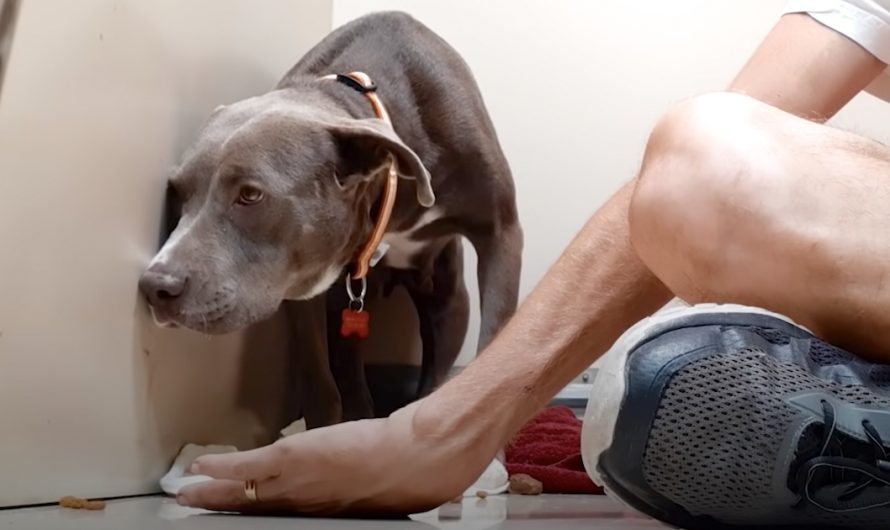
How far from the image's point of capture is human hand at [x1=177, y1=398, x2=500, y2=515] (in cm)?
86

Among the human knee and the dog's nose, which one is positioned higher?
the human knee

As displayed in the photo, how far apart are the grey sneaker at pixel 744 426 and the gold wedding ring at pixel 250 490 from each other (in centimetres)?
38

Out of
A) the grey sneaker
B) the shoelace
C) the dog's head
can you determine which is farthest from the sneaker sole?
the dog's head

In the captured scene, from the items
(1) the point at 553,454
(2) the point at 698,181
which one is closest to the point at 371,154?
(1) the point at 553,454

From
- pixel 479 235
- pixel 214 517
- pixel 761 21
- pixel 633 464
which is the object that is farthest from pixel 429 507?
pixel 761 21

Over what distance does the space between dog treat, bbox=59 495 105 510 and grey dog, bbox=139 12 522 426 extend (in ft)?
0.82

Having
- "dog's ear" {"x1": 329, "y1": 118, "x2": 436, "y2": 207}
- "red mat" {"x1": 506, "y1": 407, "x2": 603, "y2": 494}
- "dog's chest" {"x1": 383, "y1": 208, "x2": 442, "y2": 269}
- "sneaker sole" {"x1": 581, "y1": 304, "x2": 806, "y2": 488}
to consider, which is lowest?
"red mat" {"x1": 506, "y1": 407, "x2": 603, "y2": 494}

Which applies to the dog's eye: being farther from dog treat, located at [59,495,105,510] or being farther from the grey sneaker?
the grey sneaker

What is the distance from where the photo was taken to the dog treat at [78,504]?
94cm

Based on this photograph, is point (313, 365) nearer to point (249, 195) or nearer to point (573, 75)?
point (249, 195)

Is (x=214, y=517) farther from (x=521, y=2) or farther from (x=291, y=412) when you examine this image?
(x=521, y=2)

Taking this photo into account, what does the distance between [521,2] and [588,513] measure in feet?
4.31

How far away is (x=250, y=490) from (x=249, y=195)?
0.45 meters

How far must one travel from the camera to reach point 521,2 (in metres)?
2.09
